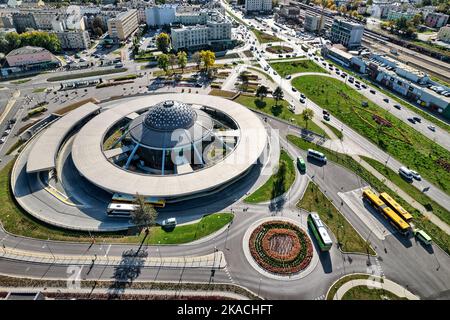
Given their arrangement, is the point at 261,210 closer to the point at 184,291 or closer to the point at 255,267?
the point at 255,267

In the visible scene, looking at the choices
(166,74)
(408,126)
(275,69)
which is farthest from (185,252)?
(275,69)

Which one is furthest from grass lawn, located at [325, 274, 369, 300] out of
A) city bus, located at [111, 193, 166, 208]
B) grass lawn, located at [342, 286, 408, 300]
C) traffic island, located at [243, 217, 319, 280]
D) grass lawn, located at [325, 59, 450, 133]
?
grass lawn, located at [325, 59, 450, 133]

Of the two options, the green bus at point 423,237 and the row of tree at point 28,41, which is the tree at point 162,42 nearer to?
the row of tree at point 28,41

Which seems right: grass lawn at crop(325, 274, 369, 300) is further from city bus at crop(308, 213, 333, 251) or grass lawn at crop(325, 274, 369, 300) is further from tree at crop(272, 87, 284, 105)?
tree at crop(272, 87, 284, 105)

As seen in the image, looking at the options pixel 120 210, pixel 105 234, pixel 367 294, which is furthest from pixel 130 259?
pixel 367 294

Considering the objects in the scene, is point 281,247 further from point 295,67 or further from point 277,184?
point 295,67

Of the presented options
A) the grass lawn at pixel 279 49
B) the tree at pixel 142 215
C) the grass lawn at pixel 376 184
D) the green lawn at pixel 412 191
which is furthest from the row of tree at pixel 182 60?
the tree at pixel 142 215

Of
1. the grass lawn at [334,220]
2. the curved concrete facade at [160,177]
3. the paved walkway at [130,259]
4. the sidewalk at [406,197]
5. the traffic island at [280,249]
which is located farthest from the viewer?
the curved concrete facade at [160,177]
